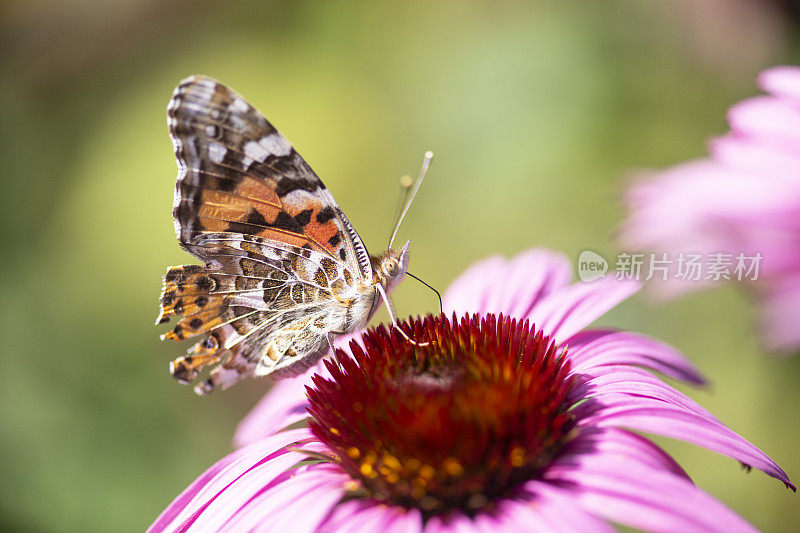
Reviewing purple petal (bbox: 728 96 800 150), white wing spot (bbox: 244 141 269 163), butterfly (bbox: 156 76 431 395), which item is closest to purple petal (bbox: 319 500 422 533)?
butterfly (bbox: 156 76 431 395)

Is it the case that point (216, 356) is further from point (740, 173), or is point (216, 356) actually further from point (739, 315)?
point (739, 315)

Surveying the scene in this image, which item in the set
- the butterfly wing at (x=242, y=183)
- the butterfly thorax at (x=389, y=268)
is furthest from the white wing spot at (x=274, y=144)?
the butterfly thorax at (x=389, y=268)

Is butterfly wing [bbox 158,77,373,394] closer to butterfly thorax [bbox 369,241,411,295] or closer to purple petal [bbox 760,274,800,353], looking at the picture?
butterfly thorax [bbox 369,241,411,295]

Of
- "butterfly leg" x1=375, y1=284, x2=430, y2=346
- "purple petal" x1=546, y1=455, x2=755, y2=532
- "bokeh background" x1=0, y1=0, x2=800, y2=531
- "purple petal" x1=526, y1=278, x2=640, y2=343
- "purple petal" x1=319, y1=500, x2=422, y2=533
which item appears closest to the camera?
"purple petal" x1=546, y1=455, x2=755, y2=532

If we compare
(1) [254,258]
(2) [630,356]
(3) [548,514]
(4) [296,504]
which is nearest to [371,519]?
(4) [296,504]

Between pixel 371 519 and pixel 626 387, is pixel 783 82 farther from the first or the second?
pixel 371 519

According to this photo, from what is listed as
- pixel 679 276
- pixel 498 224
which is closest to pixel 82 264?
pixel 498 224
